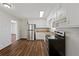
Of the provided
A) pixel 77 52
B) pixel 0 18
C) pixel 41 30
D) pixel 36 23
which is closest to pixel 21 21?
pixel 36 23

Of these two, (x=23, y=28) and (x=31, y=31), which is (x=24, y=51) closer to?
(x=31, y=31)

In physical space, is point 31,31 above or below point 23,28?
below

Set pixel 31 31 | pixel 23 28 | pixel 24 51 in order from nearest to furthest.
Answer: pixel 24 51 < pixel 31 31 < pixel 23 28

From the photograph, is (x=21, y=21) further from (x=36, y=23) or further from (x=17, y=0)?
(x=17, y=0)

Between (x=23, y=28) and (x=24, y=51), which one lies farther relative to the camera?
(x=23, y=28)

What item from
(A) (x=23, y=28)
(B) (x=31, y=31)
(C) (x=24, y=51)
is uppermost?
(A) (x=23, y=28)

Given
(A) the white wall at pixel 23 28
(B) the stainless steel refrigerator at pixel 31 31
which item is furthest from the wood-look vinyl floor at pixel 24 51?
(A) the white wall at pixel 23 28

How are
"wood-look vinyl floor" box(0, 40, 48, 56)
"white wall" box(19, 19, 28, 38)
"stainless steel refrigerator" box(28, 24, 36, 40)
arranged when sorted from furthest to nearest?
1. "white wall" box(19, 19, 28, 38)
2. "stainless steel refrigerator" box(28, 24, 36, 40)
3. "wood-look vinyl floor" box(0, 40, 48, 56)

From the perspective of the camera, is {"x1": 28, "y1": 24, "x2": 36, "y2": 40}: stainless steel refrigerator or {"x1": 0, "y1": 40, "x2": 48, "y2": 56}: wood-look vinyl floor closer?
{"x1": 0, "y1": 40, "x2": 48, "y2": 56}: wood-look vinyl floor

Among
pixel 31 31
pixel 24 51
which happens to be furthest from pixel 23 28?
pixel 24 51

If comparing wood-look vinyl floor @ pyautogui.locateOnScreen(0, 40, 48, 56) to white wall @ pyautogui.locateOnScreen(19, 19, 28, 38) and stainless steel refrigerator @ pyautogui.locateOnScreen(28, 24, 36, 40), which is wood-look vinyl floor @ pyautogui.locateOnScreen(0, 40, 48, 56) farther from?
white wall @ pyautogui.locateOnScreen(19, 19, 28, 38)

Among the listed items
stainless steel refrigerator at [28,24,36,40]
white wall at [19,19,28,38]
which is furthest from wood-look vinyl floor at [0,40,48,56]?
white wall at [19,19,28,38]

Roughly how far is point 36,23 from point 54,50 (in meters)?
6.77

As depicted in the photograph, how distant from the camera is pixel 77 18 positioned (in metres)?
1.67
